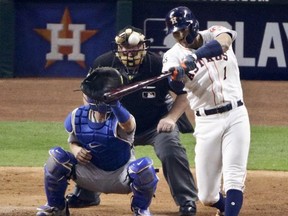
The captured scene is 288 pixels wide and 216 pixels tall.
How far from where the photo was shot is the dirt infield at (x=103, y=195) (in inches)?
328

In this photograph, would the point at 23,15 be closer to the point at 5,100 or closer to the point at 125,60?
the point at 5,100

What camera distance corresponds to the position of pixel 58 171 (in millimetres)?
7477

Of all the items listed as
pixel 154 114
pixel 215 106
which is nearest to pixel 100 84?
pixel 215 106

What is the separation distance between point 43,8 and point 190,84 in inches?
425

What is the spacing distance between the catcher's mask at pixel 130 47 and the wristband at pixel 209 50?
1.09 m

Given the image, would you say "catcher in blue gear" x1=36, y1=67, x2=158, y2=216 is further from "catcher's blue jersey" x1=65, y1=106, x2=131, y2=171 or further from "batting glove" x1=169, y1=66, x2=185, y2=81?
"batting glove" x1=169, y1=66, x2=185, y2=81

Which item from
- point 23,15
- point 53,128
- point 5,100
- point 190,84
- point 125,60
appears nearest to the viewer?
point 190,84

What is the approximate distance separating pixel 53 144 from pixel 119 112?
5.29 m

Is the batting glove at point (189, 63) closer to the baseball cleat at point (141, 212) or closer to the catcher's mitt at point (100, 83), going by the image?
the catcher's mitt at point (100, 83)

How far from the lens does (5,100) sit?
16.4m

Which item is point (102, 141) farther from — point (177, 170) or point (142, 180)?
point (177, 170)

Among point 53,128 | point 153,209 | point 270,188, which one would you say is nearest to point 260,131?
point 53,128

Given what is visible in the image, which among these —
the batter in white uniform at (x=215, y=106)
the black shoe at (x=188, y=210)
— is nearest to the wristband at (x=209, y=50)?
the batter in white uniform at (x=215, y=106)

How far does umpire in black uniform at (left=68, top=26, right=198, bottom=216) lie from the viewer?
26.7 ft
